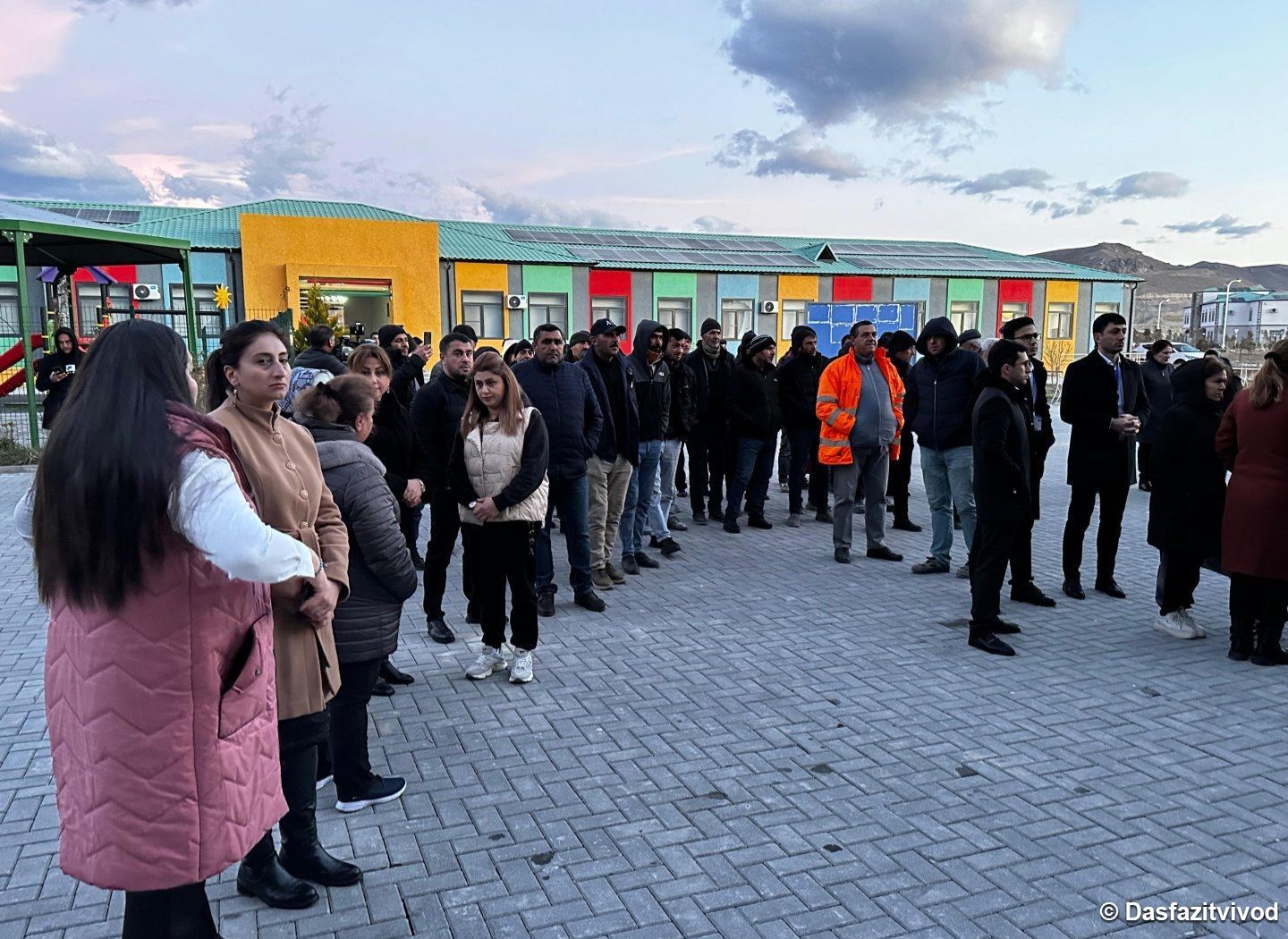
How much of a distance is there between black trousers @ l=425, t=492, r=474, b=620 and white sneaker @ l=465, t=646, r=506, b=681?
653mm

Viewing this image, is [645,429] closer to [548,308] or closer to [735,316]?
[548,308]

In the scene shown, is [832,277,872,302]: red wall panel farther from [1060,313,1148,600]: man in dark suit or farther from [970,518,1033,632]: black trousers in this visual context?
[970,518,1033,632]: black trousers

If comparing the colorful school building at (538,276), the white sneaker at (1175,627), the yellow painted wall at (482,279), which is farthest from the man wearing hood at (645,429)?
the yellow painted wall at (482,279)

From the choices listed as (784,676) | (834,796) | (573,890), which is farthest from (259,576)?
(784,676)

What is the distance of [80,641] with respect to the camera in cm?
216

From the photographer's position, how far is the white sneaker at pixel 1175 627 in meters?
5.89

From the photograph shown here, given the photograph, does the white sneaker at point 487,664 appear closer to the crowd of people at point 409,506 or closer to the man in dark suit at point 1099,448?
the crowd of people at point 409,506

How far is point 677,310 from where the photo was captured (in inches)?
1486

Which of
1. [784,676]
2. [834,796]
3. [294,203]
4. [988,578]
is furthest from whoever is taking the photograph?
[294,203]

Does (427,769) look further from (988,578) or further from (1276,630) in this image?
(1276,630)

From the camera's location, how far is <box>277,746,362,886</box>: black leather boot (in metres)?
3.09

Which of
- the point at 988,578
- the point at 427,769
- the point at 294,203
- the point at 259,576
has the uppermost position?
the point at 294,203

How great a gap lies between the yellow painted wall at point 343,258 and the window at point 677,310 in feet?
31.8

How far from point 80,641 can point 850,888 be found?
2.49 m
